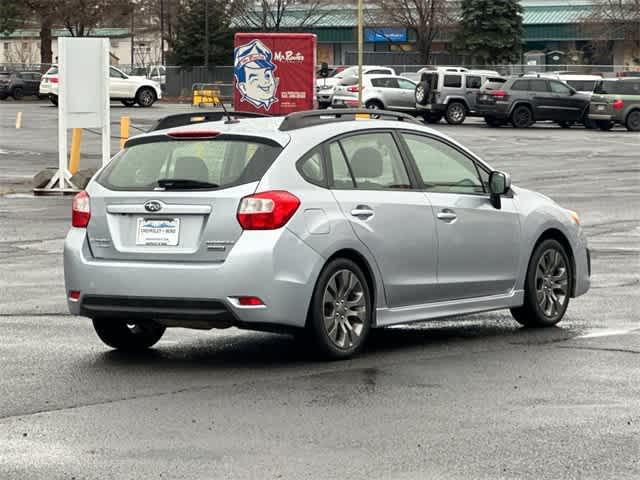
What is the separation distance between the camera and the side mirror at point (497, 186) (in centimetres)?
1040

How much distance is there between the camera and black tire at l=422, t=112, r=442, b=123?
173 feet

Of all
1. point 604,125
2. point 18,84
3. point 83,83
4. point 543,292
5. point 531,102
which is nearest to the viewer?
point 543,292

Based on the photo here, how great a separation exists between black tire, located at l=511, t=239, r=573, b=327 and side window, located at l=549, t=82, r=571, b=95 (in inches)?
1580

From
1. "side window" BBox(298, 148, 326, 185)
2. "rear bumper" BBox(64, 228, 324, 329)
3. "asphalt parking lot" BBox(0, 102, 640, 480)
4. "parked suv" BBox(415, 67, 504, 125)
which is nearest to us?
Answer: "asphalt parking lot" BBox(0, 102, 640, 480)

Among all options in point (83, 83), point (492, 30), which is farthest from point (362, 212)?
point (492, 30)

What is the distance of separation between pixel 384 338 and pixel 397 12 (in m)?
81.9

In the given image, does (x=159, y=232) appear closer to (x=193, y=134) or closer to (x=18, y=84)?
(x=193, y=134)

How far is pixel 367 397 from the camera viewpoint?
8062mm

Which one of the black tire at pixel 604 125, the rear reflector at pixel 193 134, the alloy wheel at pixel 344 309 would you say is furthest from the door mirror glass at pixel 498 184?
the black tire at pixel 604 125

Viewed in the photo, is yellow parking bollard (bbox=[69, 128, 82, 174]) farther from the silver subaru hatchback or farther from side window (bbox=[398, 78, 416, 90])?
side window (bbox=[398, 78, 416, 90])

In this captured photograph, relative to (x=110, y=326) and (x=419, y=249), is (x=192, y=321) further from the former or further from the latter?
(x=419, y=249)

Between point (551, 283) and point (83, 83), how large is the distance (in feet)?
46.8

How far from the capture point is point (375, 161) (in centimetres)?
984

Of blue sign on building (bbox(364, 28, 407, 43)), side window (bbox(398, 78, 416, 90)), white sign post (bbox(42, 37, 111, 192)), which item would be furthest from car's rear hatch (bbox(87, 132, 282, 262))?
blue sign on building (bbox(364, 28, 407, 43))
